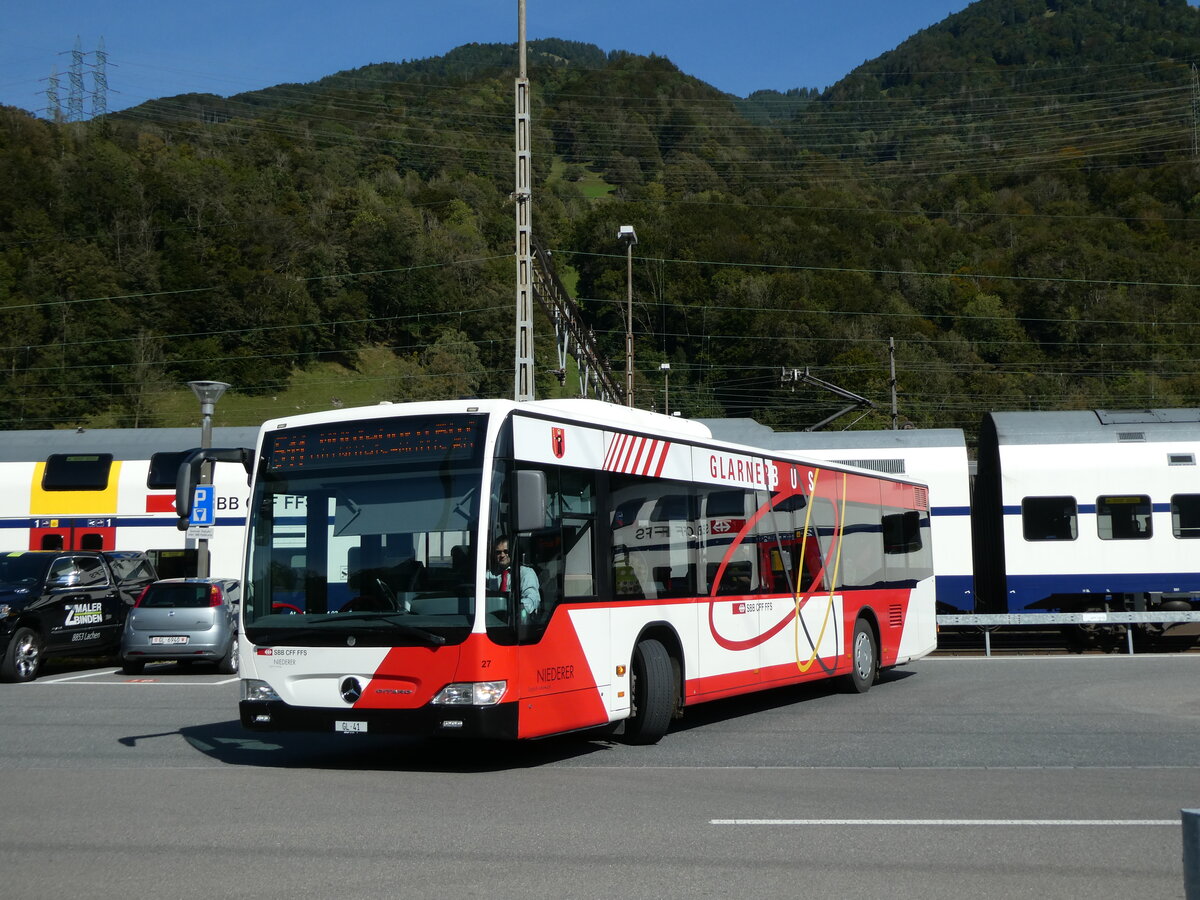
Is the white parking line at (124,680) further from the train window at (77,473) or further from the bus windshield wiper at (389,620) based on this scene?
the train window at (77,473)

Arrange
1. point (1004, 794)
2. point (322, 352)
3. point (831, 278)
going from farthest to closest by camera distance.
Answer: point (831, 278)
point (322, 352)
point (1004, 794)

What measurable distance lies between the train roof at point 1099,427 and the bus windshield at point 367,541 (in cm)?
1743

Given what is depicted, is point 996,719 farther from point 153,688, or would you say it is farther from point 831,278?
point 831,278

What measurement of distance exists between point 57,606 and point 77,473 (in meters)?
12.2

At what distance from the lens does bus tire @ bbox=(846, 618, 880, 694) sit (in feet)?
53.9

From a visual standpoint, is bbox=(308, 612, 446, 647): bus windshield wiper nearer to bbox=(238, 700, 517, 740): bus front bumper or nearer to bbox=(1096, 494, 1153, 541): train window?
bbox=(238, 700, 517, 740): bus front bumper

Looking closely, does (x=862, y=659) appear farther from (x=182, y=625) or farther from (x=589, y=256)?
(x=589, y=256)

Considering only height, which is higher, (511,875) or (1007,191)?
(1007,191)

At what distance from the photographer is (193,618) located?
64.0ft

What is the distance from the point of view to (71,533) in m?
29.9

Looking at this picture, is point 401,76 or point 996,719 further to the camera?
point 401,76

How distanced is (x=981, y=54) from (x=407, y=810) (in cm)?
16253

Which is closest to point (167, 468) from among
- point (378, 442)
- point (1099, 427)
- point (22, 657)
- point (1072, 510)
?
point (22, 657)

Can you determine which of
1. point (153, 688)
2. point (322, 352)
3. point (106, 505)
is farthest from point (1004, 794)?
point (322, 352)
